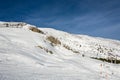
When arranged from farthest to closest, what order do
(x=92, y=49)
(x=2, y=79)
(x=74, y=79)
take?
(x=92, y=49) < (x=74, y=79) < (x=2, y=79)

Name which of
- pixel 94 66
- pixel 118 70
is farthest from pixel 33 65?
pixel 118 70

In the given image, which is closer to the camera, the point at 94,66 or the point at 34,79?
the point at 34,79

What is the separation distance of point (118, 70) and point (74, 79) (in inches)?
433

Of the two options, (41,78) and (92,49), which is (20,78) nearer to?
(41,78)

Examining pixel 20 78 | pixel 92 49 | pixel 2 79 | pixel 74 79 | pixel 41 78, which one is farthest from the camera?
pixel 92 49

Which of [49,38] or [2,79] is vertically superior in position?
[49,38]

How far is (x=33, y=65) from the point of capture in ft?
45.2

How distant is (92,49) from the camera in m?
38.7

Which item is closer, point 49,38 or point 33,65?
point 33,65

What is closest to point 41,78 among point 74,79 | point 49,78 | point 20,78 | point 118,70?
point 49,78

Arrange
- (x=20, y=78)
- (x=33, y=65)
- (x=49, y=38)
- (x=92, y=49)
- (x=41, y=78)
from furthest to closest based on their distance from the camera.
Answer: (x=92, y=49), (x=49, y=38), (x=33, y=65), (x=41, y=78), (x=20, y=78)

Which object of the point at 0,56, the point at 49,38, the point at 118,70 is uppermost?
the point at 49,38

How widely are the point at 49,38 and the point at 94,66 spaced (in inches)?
535

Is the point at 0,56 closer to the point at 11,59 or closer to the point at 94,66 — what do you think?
the point at 11,59
